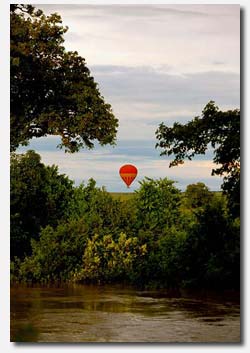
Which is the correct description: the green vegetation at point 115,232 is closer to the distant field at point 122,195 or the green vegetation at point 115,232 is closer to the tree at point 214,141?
the distant field at point 122,195

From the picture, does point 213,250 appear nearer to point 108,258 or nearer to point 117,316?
point 108,258

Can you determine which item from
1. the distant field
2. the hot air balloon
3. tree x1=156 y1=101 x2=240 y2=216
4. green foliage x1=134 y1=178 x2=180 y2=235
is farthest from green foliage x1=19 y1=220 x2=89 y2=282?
tree x1=156 y1=101 x2=240 y2=216

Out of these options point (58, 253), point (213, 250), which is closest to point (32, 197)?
point (58, 253)

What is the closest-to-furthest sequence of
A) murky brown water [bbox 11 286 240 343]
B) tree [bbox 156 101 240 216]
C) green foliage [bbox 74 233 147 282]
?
murky brown water [bbox 11 286 240 343]
tree [bbox 156 101 240 216]
green foliage [bbox 74 233 147 282]

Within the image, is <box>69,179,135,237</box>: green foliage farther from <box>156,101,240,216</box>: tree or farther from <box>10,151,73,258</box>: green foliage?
<box>156,101,240,216</box>: tree
